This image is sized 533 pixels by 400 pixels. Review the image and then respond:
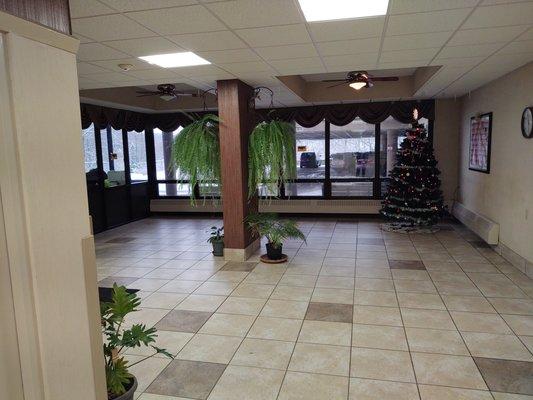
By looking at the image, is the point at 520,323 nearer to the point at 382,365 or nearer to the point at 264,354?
the point at 382,365

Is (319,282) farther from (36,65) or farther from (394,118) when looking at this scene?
(394,118)

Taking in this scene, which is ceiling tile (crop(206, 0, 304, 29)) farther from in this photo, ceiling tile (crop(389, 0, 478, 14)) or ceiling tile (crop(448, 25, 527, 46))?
ceiling tile (crop(448, 25, 527, 46))

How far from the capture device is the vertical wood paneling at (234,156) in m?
5.50

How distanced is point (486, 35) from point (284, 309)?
325 cm

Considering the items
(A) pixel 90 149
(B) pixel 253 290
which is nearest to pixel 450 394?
(B) pixel 253 290

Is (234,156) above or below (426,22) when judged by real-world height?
below

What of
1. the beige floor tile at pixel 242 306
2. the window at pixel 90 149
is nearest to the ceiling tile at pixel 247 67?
the beige floor tile at pixel 242 306

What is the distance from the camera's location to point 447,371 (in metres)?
2.81

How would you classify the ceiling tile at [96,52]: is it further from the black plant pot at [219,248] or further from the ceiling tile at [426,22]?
the black plant pot at [219,248]

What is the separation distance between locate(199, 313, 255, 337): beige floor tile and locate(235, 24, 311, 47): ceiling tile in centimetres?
263

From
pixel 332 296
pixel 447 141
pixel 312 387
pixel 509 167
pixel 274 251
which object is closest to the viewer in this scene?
pixel 312 387

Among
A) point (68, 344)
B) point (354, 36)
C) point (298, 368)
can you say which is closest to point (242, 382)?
point (298, 368)

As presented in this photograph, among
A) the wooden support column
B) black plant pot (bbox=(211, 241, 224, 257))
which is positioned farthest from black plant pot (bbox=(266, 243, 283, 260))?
black plant pot (bbox=(211, 241, 224, 257))

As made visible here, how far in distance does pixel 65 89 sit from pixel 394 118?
7.89 meters
